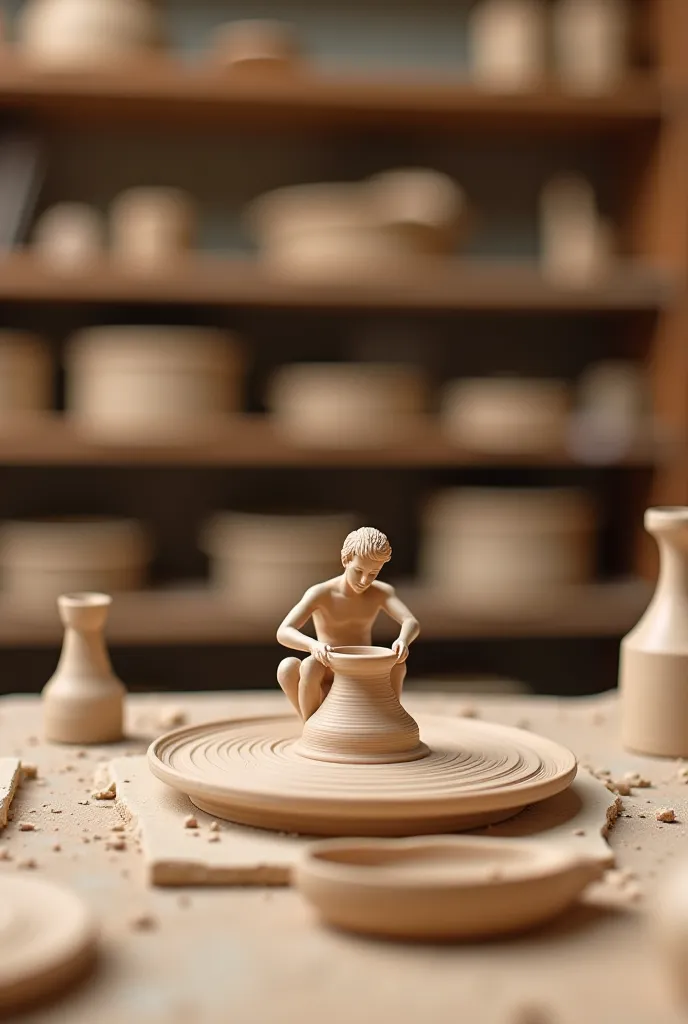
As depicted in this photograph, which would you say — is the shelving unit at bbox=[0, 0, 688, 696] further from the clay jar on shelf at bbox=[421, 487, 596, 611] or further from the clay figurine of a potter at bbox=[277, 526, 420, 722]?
the clay figurine of a potter at bbox=[277, 526, 420, 722]

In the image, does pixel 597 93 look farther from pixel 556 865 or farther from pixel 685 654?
pixel 556 865

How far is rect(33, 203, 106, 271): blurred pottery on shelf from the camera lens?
2.69m

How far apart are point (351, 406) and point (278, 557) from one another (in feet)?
1.25

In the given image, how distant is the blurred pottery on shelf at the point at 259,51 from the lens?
2701 mm

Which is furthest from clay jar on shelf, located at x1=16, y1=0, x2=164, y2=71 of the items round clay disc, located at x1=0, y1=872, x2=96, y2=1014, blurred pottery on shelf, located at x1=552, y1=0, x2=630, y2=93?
round clay disc, located at x1=0, y1=872, x2=96, y2=1014

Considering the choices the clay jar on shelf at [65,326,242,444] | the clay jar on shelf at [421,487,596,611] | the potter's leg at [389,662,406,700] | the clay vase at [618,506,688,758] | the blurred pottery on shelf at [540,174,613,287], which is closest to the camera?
the potter's leg at [389,662,406,700]

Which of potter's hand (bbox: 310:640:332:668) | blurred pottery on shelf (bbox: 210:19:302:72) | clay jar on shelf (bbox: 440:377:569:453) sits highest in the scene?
blurred pottery on shelf (bbox: 210:19:302:72)

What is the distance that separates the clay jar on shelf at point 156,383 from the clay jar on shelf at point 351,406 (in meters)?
0.17

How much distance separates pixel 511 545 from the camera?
2.73 meters

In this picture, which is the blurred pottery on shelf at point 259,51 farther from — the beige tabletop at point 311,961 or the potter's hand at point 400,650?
the beige tabletop at point 311,961

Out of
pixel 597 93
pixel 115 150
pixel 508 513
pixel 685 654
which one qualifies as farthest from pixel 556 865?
pixel 115 150

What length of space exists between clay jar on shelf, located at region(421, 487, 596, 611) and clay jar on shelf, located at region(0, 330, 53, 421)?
3.27 ft

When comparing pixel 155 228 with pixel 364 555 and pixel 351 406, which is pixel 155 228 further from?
pixel 364 555

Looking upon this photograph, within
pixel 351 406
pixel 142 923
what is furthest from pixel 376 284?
pixel 142 923
